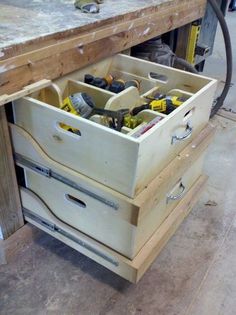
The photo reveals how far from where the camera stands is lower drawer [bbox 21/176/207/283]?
0.89 metres

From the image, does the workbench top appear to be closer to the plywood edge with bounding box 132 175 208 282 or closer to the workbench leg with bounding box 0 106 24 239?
the workbench leg with bounding box 0 106 24 239

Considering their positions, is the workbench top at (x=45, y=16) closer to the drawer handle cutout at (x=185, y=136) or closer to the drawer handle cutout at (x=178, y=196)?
the drawer handle cutout at (x=185, y=136)

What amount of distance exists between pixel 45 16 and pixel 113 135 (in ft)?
1.63

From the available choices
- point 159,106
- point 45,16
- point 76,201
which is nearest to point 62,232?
point 76,201

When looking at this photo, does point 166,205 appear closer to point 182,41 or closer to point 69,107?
point 69,107

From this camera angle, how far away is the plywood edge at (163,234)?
891 millimetres

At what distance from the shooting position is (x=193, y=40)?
5.67 feet

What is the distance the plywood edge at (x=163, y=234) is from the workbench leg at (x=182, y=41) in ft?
2.74

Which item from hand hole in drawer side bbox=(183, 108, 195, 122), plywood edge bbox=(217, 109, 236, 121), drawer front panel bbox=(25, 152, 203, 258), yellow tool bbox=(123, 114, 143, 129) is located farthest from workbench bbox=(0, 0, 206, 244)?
plywood edge bbox=(217, 109, 236, 121)

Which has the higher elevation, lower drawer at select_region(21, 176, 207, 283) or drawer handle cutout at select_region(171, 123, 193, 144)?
drawer handle cutout at select_region(171, 123, 193, 144)

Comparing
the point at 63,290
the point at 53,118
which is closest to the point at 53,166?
the point at 53,118

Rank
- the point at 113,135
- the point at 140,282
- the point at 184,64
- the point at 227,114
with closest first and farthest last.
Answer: the point at 113,135 < the point at 140,282 < the point at 184,64 < the point at 227,114

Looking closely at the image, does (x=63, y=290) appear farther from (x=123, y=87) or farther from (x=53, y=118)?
(x=123, y=87)

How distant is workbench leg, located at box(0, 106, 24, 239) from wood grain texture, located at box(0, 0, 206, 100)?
0.14m
